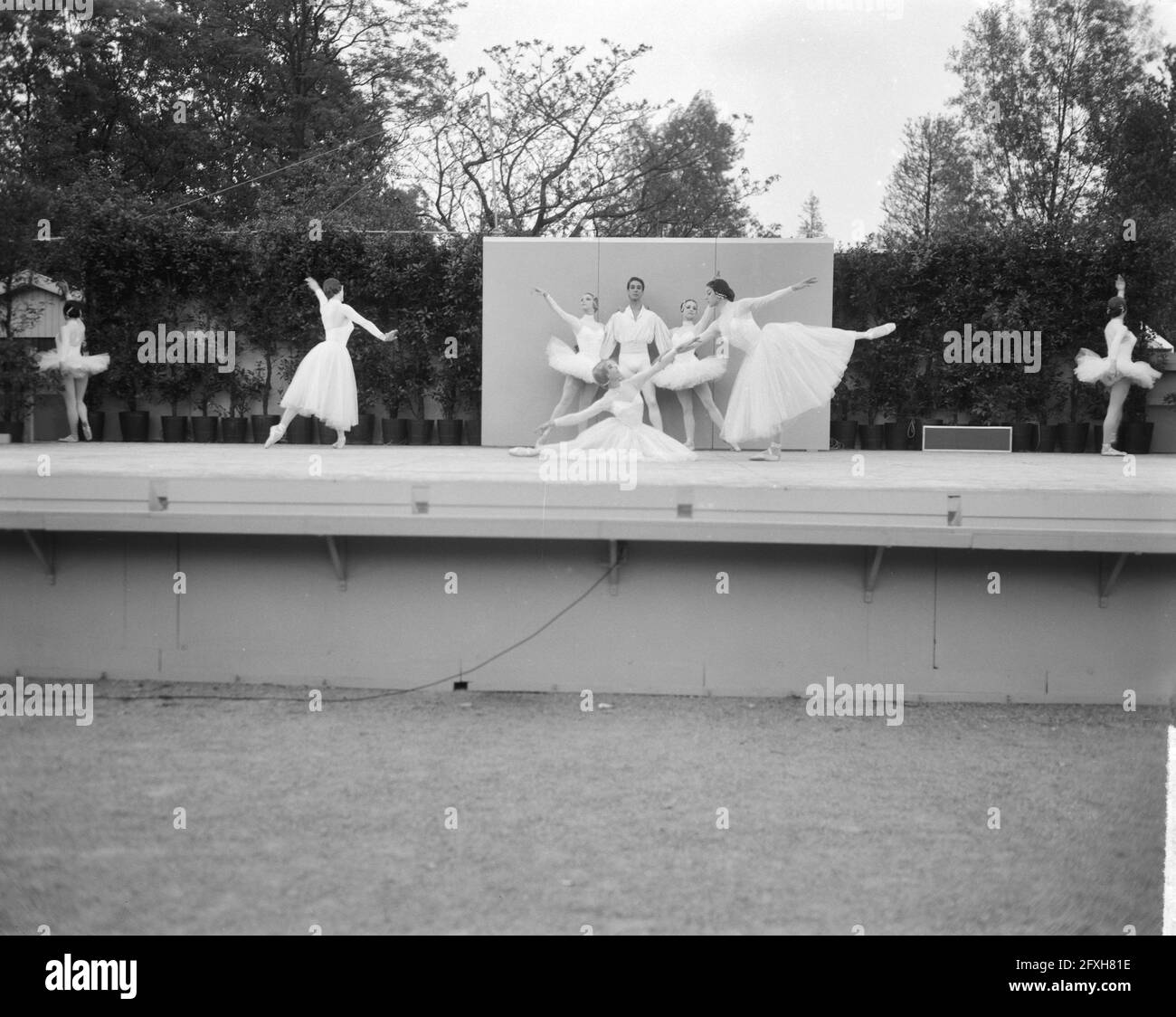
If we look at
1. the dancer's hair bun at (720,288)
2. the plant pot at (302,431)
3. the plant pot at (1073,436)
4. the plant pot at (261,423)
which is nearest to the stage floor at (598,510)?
the dancer's hair bun at (720,288)

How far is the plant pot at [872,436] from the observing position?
17.4m

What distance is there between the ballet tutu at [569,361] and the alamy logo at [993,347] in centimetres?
567

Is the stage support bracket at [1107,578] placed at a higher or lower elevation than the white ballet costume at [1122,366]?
lower

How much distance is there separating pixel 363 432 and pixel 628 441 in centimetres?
834

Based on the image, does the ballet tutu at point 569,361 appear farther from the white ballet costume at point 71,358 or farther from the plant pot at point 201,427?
the white ballet costume at point 71,358

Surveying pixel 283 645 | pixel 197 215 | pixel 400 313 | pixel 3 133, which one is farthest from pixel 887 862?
pixel 197 215

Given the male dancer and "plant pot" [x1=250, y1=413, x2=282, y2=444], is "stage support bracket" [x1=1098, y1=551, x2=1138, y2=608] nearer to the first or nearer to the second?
the male dancer

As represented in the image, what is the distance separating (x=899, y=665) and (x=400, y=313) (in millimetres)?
12205

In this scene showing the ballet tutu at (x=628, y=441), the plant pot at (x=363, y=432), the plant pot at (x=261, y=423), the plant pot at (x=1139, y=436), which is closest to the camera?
the ballet tutu at (x=628, y=441)

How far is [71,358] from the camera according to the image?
1588 centimetres

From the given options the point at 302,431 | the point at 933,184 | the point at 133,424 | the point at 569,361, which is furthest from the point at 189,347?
the point at 933,184
